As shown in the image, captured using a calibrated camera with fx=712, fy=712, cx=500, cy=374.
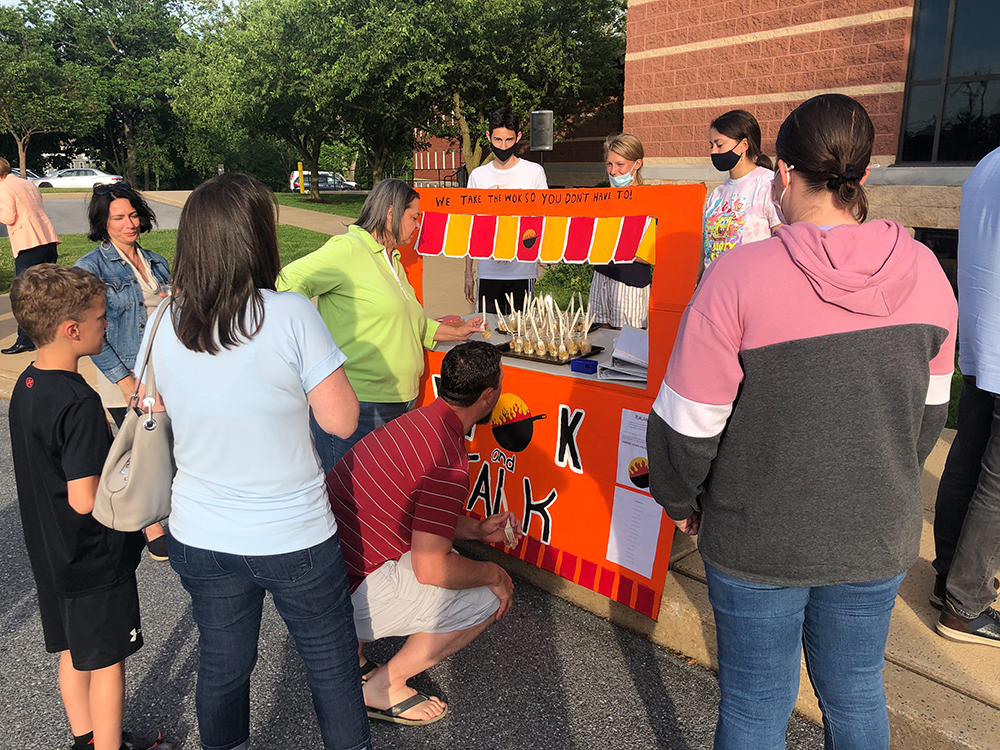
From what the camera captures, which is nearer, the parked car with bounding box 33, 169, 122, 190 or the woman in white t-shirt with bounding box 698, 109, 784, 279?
the woman in white t-shirt with bounding box 698, 109, 784, 279

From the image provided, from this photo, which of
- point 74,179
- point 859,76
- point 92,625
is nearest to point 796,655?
point 92,625

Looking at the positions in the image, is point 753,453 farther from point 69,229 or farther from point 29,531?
point 69,229

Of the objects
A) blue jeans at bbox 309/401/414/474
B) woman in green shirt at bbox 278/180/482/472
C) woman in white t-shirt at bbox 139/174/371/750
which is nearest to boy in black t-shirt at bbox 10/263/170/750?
woman in white t-shirt at bbox 139/174/371/750

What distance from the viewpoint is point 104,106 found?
42.4 metres

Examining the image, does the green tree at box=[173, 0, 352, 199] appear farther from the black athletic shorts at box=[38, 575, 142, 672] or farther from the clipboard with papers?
the black athletic shorts at box=[38, 575, 142, 672]

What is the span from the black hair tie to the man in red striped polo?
1.26 m

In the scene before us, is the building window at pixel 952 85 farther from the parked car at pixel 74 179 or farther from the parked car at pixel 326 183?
the parked car at pixel 326 183

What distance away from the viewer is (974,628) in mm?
2510

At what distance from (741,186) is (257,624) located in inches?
129

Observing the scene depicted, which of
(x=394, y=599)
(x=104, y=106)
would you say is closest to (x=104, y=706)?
(x=394, y=599)

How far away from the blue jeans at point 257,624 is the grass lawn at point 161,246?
37.3 feet

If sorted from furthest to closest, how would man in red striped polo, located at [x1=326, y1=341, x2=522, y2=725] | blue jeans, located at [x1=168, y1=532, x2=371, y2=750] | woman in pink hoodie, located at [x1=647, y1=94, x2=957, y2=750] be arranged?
man in red striped polo, located at [x1=326, y1=341, x2=522, y2=725] → blue jeans, located at [x1=168, y1=532, x2=371, y2=750] → woman in pink hoodie, located at [x1=647, y1=94, x2=957, y2=750]

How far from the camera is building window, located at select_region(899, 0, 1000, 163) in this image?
8102 millimetres

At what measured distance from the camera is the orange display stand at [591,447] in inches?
109
